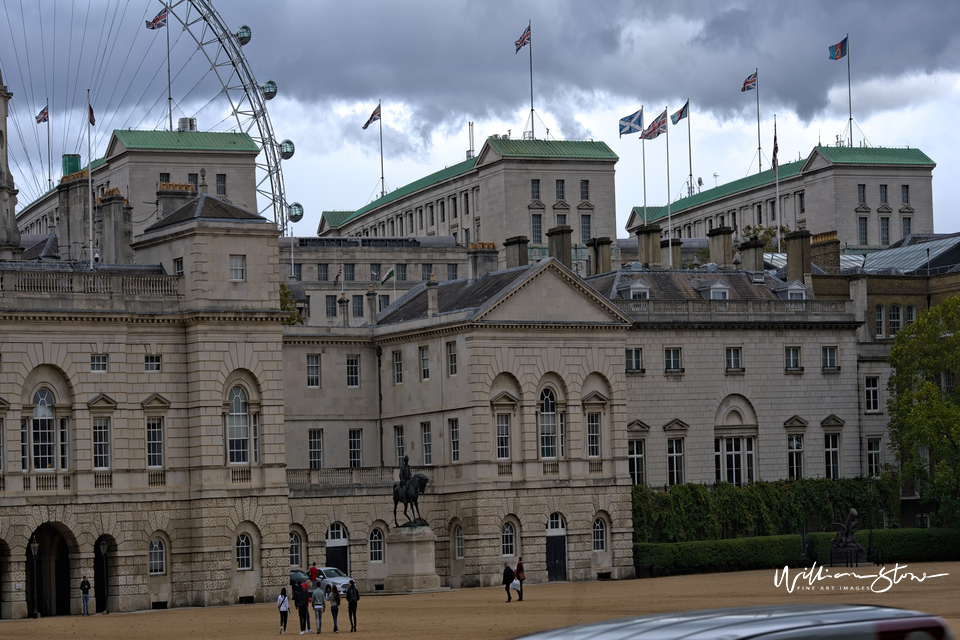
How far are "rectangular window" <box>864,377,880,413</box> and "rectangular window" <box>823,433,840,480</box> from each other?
2.49m

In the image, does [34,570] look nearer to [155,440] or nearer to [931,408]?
[155,440]

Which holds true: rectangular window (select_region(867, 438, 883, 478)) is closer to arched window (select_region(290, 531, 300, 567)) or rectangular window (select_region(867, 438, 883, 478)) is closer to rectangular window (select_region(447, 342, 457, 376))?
rectangular window (select_region(447, 342, 457, 376))

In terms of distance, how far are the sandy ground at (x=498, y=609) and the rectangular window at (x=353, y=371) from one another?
48.1 feet

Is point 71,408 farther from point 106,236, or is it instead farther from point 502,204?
point 502,204

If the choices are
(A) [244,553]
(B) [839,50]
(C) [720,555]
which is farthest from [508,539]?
(B) [839,50]

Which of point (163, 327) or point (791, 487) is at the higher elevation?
point (163, 327)

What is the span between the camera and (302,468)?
8069 centimetres

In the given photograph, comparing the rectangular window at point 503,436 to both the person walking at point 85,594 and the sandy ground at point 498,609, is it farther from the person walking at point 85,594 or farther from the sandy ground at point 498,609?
the person walking at point 85,594

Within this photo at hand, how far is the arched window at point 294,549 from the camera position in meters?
76.2

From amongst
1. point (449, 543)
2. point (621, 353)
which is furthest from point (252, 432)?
point (621, 353)

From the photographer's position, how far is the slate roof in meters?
72.6

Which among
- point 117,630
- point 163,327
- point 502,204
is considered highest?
point 502,204

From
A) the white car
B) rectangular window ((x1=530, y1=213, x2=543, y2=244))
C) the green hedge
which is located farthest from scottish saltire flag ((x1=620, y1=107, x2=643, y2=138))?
rectangular window ((x1=530, y1=213, x2=543, y2=244))

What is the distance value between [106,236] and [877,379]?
40210 mm
